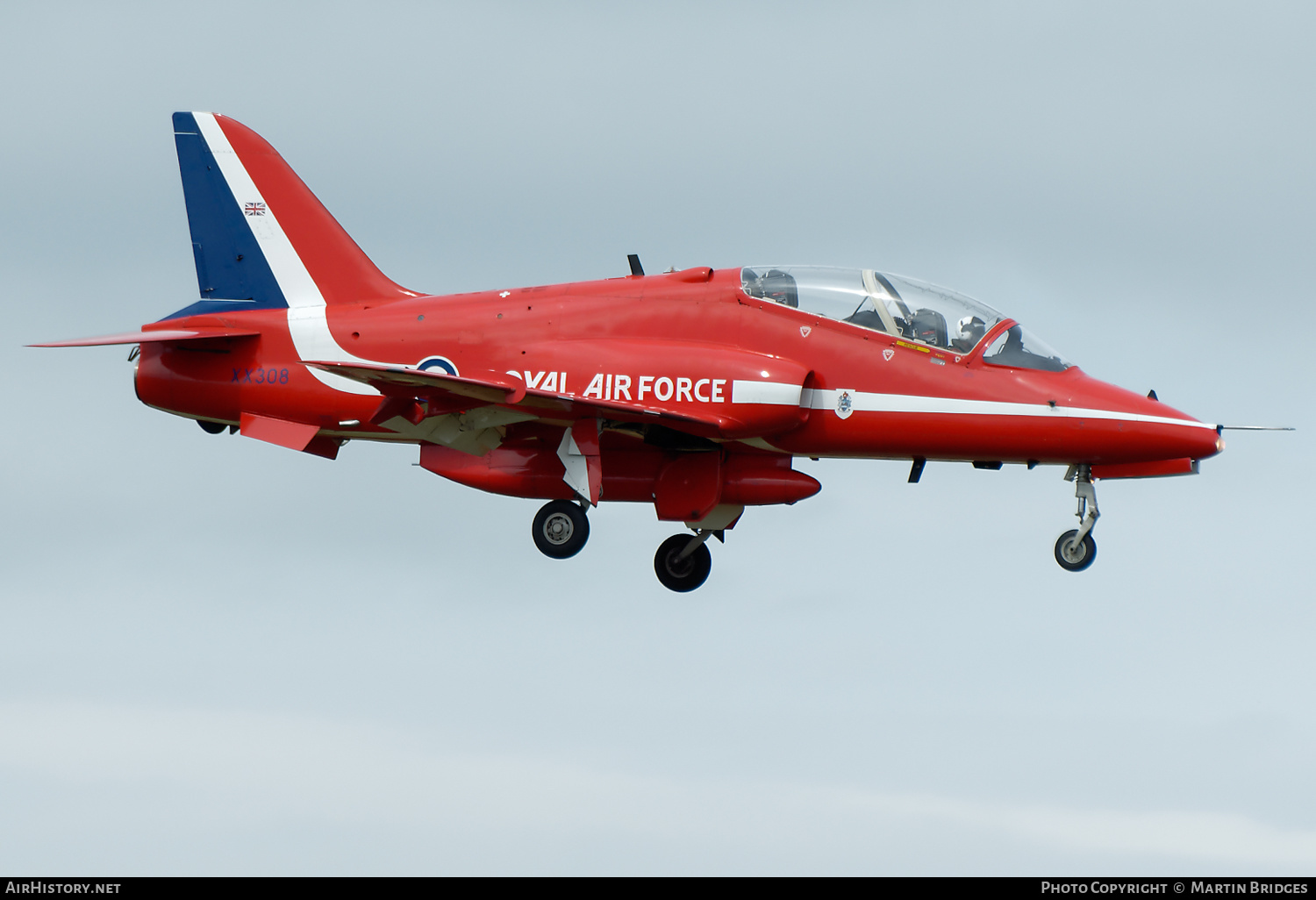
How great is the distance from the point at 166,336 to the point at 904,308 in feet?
36.0

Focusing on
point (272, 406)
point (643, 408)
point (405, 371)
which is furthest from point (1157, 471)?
point (272, 406)

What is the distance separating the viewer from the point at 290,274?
25781 millimetres

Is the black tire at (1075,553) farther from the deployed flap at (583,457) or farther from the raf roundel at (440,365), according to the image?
the raf roundel at (440,365)

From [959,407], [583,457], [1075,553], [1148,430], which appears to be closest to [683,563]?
[583,457]

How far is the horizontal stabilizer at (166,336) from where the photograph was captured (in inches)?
950

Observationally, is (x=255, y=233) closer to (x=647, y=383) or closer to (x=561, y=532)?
(x=561, y=532)

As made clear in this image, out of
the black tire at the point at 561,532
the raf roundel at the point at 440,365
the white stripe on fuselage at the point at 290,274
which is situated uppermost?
the white stripe on fuselage at the point at 290,274

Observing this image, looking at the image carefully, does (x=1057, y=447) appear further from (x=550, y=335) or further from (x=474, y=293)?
(x=474, y=293)

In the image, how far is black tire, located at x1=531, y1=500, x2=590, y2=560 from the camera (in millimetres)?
23656

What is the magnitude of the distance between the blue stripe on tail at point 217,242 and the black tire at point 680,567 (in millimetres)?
7066

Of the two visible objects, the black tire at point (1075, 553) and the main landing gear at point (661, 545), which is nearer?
the black tire at point (1075, 553)

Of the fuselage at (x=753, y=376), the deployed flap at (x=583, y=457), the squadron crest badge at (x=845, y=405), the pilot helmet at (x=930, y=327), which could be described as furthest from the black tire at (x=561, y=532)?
the pilot helmet at (x=930, y=327)

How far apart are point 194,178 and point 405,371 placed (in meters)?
7.52

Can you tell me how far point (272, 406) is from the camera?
24703 millimetres
